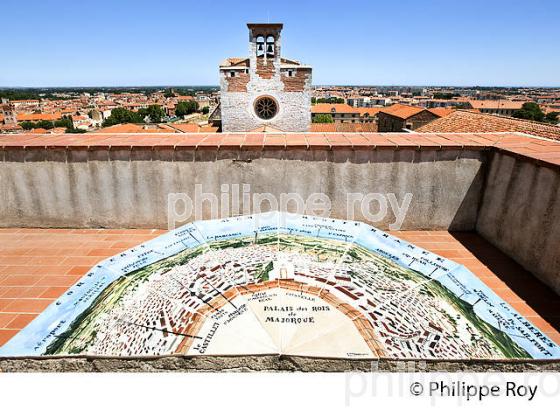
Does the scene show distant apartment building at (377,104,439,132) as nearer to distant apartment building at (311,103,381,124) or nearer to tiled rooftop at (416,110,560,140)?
tiled rooftop at (416,110,560,140)

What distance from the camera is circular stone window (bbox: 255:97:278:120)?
1873cm

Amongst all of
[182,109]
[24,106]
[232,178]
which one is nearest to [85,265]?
[232,178]

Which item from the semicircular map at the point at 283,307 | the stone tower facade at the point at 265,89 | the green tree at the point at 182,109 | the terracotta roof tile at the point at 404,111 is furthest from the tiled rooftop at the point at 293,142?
the green tree at the point at 182,109

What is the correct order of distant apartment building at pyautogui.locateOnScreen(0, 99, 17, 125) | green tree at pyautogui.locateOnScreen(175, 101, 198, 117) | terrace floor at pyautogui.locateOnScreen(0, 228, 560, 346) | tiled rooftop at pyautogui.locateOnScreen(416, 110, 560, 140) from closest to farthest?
1. terrace floor at pyautogui.locateOnScreen(0, 228, 560, 346)
2. tiled rooftop at pyautogui.locateOnScreen(416, 110, 560, 140)
3. distant apartment building at pyautogui.locateOnScreen(0, 99, 17, 125)
4. green tree at pyautogui.locateOnScreen(175, 101, 198, 117)

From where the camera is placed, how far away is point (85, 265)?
13.2ft

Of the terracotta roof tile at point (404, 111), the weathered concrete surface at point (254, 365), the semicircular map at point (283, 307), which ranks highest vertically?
the terracotta roof tile at point (404, 111)

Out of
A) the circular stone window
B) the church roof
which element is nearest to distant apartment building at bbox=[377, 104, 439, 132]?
the church roof

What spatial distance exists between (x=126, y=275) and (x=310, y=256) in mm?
1234

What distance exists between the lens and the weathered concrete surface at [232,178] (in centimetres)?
462

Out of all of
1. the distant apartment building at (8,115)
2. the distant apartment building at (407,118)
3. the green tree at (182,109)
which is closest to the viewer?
the distant apartment building at (407,118)

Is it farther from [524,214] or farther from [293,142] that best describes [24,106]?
[524,214]

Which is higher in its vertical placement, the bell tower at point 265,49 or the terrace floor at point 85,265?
the bell tower at point 265,49

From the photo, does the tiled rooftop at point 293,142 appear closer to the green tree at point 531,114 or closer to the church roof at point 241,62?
the church roof at point 241,62

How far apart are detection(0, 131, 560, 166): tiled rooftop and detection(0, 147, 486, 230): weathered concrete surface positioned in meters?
0.08
